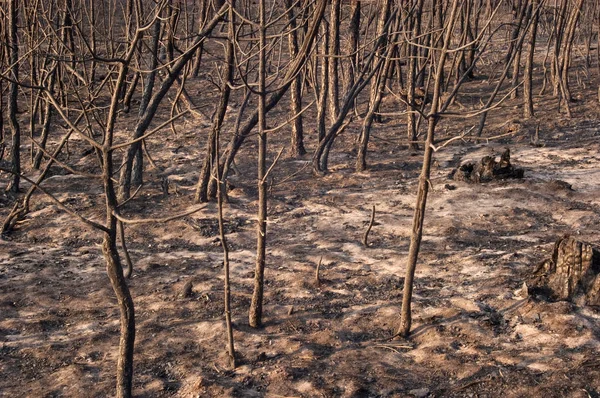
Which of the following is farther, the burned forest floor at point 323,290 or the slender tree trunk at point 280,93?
the slender tree trunk at point 280,93

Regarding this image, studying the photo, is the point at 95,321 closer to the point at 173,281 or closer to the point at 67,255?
the point at 173,281

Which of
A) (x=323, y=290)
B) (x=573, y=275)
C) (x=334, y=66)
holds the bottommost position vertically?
(x=323, y=290)

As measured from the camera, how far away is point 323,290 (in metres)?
7.37

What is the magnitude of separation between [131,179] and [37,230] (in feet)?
5.89

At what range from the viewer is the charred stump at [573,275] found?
6492mm

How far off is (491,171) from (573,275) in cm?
398

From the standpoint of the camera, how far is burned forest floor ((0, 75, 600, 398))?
18.8ft

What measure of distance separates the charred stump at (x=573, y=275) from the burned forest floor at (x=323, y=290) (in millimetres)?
205

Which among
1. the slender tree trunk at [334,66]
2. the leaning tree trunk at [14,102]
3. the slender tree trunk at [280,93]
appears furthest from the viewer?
the slender tree trunk at [334,66]

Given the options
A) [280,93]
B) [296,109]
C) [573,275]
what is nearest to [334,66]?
[296,109]

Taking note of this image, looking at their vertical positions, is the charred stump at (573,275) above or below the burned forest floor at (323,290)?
above

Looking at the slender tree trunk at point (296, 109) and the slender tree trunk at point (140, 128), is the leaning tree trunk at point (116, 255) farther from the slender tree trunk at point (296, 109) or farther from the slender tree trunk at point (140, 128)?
the slender tree trunk at point (296, 109)

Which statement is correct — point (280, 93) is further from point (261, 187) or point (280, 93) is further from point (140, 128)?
point (140, 128)

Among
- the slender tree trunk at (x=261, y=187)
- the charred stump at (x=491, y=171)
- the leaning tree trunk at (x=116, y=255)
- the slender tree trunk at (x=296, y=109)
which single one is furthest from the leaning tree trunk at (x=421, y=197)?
the slender tree trunk at (x=296, y=109)
